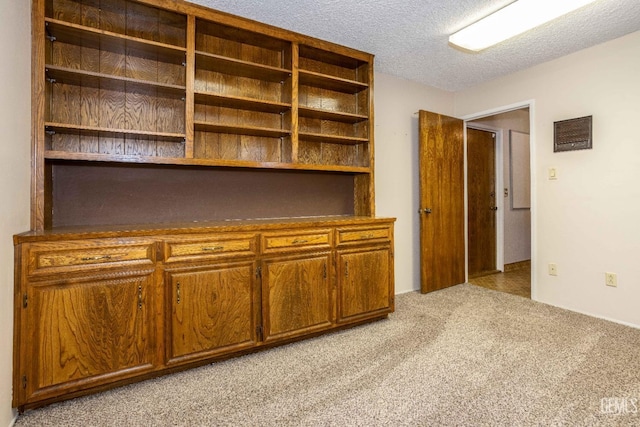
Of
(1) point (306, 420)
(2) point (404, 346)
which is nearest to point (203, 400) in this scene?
(1) point (306, 420)

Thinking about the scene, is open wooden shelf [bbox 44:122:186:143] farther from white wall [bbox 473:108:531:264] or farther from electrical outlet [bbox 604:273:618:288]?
white wall [bbox 473:108:531:264]

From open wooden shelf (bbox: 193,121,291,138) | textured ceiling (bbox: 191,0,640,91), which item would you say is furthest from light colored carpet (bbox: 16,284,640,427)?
textured ceiling (bbox: 191,0,640,91)

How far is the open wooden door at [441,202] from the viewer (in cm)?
345

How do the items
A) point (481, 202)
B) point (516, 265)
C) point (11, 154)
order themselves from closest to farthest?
point (11, 154) → point (481, 202) → point (516, 265)

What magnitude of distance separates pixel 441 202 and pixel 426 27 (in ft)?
6.04

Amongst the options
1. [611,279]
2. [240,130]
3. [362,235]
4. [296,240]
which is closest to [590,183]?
[611,279]

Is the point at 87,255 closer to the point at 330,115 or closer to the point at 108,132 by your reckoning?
the point at 108,132

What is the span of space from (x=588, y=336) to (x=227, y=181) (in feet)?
9.80

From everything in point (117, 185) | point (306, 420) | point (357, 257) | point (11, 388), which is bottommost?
point (306, 420)

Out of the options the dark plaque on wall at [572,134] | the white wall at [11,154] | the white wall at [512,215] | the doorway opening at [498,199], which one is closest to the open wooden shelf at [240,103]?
the white wall at [11,154]

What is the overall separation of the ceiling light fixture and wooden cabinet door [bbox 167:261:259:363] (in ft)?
7.64

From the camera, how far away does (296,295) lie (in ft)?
7.46

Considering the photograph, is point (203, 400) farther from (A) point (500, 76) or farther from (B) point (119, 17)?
(A) point (500, 76)

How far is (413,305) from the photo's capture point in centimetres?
312
